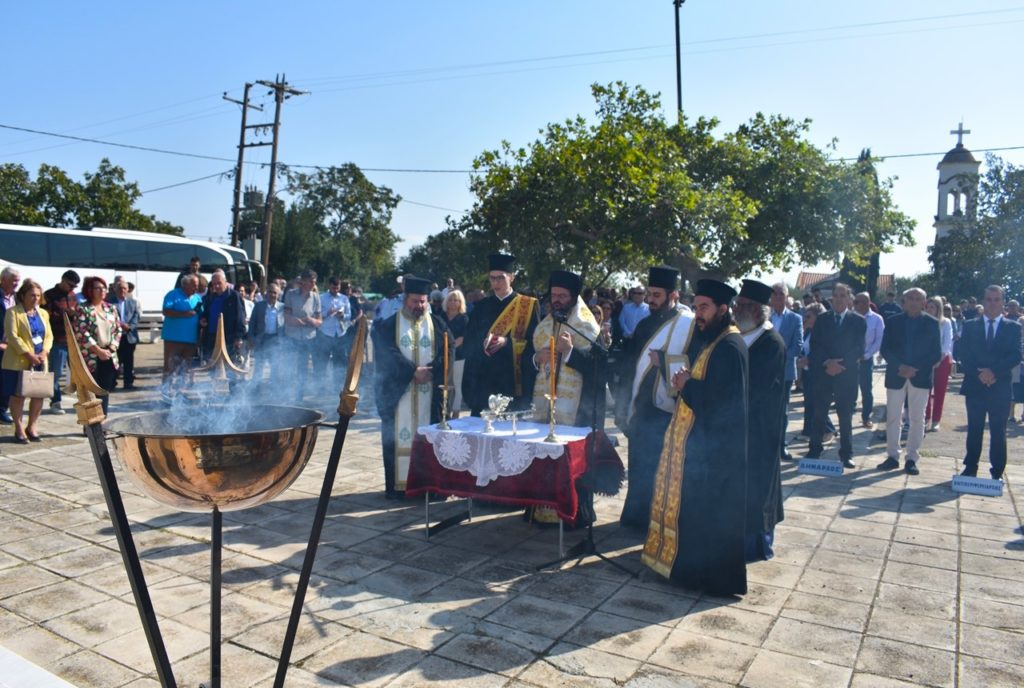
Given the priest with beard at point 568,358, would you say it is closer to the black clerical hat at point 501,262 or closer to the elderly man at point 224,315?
the black clerical hat at point 501,262

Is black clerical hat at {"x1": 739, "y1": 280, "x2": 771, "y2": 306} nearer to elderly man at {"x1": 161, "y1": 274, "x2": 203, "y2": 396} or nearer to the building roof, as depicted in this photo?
elderly man at {"x1": 161, "y1": 274, "x2": 203, "y2": 396}

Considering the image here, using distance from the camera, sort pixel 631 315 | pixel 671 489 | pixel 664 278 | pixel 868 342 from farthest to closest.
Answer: pixel 631 315, pixel 868 342, pixel 664 278, pixel 671 489

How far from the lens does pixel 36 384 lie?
7867mm

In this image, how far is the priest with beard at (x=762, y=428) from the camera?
5230 millimetres

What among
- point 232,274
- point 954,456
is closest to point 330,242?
point 232,274

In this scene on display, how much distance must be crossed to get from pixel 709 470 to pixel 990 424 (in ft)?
15.0

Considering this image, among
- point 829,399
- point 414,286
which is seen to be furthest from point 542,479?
point 829,399

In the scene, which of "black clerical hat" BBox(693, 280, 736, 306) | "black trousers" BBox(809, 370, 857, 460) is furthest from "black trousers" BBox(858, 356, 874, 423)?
"black clerical hat" BBox(693, 280, 736, 306)

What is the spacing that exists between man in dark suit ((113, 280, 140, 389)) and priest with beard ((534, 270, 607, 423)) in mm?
9000

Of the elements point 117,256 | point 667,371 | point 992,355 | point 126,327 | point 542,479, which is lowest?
point 542,479

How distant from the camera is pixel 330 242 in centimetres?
4991

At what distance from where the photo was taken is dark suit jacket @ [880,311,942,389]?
8242mm

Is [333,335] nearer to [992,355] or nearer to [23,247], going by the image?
[992,355]

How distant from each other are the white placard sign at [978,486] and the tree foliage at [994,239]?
798 inches
